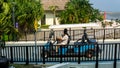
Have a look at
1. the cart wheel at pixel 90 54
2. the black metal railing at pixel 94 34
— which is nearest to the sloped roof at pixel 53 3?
the black metal railing at pixel 94 34

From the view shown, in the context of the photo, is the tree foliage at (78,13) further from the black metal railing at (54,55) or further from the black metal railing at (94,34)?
the black metal railing at (54,55)

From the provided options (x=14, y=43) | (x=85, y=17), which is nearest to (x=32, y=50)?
(x=14, y=43)

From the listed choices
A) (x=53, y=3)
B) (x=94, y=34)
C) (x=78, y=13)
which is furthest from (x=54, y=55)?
(x=53, y=3)

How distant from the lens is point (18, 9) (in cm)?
2986

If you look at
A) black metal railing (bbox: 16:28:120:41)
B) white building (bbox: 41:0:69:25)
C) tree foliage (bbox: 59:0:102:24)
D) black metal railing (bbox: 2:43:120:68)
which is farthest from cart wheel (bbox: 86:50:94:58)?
white building (bbox: 41:0:69:25)

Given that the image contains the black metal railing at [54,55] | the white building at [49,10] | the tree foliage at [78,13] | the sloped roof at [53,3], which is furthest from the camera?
the sloped roof at [53,3]

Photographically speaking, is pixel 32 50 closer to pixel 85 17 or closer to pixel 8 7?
pixel 8 7

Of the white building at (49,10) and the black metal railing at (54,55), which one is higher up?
the white building at (49,10)

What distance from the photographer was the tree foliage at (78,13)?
3962cm

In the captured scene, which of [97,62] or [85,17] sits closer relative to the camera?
[97,62]

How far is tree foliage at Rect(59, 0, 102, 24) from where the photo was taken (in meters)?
39.6

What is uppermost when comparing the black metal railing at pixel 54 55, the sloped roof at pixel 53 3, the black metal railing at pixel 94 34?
the sloped roof at pixel 53 3

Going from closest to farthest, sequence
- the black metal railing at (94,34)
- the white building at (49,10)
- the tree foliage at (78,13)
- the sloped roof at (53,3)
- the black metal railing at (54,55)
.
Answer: the black metal railing at (54,55) < the black metal railing at (94,34) < the tree foliage at (78,13) < the white building at (49,10) < the sloped roof at (53,3)

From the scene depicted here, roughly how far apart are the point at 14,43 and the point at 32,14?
31.4 ft
